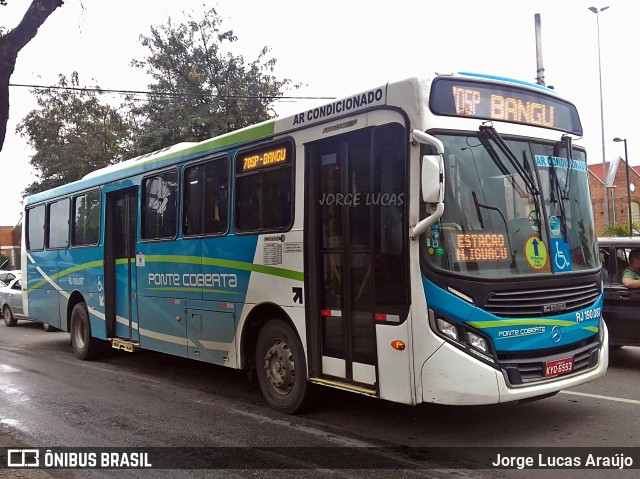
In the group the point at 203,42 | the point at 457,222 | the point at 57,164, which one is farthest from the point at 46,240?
the point at 57,164

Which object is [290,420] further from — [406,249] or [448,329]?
[406,249]

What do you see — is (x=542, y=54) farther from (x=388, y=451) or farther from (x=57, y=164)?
(x=57, y=164)

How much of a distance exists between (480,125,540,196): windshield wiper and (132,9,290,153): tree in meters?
18.0

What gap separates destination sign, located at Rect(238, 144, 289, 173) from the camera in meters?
6.71

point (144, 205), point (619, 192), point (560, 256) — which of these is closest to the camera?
point (560, 256)

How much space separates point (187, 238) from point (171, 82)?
1752 centimetres

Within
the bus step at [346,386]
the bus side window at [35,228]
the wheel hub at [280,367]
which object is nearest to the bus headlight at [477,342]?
the bus step at [346,386]

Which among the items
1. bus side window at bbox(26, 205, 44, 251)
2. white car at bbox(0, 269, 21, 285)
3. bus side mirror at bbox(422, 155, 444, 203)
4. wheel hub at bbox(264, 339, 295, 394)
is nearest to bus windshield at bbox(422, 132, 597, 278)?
bus side mirror at bbox(422, 155, 444, 203)

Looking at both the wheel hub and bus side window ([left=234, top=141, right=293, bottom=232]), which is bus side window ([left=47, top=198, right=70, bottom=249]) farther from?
the wheel hub

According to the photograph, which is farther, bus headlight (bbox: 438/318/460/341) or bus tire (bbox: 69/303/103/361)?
bus tire (bbox: 69/303/103/361)

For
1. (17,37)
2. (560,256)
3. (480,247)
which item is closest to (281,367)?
(480,247)

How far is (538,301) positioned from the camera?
5.34m

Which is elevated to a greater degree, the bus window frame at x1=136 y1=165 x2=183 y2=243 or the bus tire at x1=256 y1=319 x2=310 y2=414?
the bus window frame at x1=136 y1=165 x2=183 y2=243

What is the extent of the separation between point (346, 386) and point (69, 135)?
29351 millimetres
